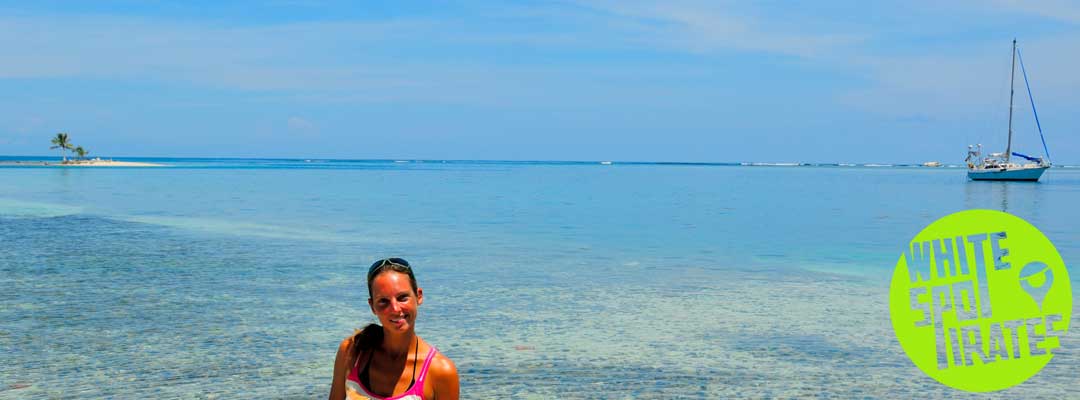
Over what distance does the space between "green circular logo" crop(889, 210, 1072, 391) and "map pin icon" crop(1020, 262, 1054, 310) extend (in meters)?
0.01

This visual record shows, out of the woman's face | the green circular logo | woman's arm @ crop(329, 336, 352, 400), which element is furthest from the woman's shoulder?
the green circular logo

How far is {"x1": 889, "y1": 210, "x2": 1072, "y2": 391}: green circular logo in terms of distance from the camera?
952 centimetres

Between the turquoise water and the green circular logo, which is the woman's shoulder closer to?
the turquoise water

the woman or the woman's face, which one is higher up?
the woman's face

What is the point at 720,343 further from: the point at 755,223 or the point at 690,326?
the point at 755,223

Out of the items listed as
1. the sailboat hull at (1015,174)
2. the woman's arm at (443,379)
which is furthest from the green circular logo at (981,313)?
the sailboat hull at (1015,174)

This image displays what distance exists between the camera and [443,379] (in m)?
4.19

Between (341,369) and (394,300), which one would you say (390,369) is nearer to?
(341,369)

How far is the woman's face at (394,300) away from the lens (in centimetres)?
388

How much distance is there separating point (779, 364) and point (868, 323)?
2.97 m

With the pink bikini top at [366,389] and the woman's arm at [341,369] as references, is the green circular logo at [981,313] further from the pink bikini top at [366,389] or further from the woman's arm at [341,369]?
the woman's arm at [341,369]

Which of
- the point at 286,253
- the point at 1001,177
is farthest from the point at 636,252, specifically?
the point at 1001,177

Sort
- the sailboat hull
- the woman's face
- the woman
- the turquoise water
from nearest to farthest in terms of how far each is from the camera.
A: the woman's face < the woman < the turquoise water < the sailboat hull

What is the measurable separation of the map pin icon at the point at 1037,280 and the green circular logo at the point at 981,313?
1 centimetres
